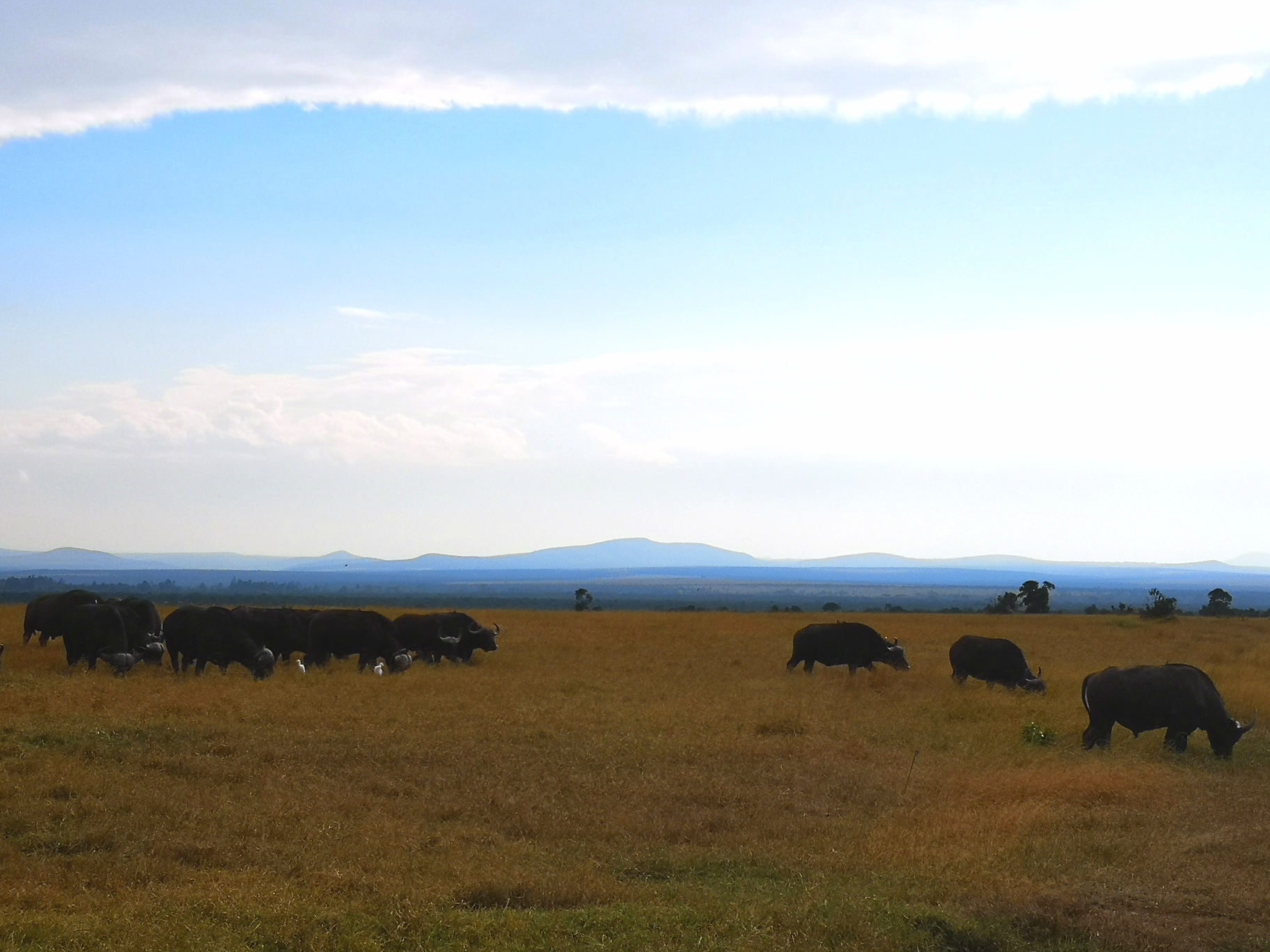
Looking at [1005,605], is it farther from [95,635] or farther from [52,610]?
[95,635]

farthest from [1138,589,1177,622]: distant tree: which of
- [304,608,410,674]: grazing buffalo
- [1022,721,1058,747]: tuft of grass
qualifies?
[304,608,410,674]: grazing buffalo

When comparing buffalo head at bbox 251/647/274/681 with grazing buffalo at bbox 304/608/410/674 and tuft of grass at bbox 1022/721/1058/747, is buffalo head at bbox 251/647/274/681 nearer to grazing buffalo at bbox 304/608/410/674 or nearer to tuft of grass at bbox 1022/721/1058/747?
grazing buffalo at bbox 304/608/410/674

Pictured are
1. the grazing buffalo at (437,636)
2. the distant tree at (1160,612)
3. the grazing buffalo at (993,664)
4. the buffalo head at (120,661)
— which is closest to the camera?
the buffalo head at (120,661)

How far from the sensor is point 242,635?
24.6 m

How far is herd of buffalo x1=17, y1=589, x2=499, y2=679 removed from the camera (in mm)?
24281

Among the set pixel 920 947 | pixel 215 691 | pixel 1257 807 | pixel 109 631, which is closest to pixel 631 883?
pixel 920 947

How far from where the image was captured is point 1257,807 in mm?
14125

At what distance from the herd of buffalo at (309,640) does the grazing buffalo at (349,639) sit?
21 millimetres

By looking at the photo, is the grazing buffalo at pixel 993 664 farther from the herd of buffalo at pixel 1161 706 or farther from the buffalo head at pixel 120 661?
the buffalo head at pixel 120 661

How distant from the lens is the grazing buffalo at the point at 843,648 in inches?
1113

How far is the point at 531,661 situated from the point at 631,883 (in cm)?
2015

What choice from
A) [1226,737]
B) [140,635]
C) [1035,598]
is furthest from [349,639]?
[1035,598]

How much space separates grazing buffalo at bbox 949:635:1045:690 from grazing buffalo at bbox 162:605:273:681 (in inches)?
608

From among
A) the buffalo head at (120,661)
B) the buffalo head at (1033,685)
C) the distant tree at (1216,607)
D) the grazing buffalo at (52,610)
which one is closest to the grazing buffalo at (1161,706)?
the buffalo head at (1033,685)
